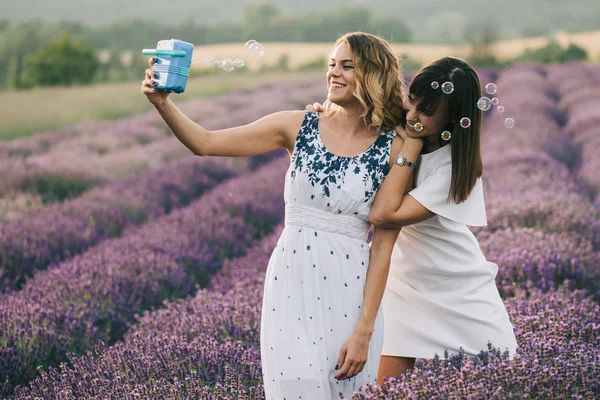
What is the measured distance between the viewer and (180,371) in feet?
9.53

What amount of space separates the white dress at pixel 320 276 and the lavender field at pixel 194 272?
21 cm

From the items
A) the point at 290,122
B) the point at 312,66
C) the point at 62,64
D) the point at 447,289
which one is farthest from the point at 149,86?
the point at 312,66

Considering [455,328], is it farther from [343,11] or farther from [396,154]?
[343,11]

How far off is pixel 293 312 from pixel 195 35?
2338cm

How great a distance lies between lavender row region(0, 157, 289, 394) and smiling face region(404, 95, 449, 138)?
213 cm

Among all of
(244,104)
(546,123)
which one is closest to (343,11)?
(244,104)

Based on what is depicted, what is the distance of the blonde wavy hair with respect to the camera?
2.43 meters

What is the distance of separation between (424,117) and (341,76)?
320 millimetres

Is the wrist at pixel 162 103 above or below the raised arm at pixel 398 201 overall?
above

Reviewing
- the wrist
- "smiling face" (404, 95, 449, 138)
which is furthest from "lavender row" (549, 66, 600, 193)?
the wrist

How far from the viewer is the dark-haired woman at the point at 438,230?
2469 mm

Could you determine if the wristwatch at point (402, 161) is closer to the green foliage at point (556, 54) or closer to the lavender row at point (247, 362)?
the lavender row at point (247, 362)

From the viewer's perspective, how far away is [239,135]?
8.45 ft

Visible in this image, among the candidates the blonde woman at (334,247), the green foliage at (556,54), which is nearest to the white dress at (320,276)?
the blonde woman at (334,247)
